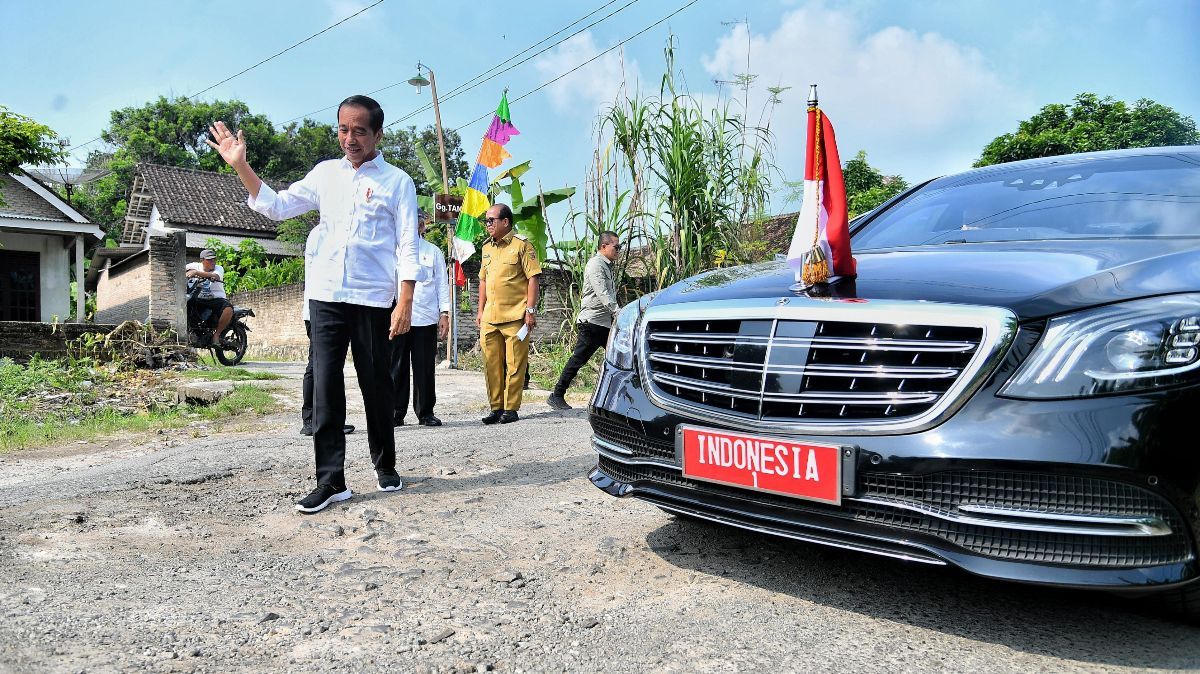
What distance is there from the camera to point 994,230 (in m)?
3.25

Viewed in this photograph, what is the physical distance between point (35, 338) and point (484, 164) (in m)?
6.54

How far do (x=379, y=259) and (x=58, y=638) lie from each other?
2.04m

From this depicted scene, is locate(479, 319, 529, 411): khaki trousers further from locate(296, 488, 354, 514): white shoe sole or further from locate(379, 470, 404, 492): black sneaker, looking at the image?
locate(296, 488, 354, 514): white shoe sole

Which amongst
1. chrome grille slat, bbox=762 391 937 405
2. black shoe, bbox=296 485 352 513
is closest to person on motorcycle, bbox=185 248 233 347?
black shoe, bbox=296 485 352 513

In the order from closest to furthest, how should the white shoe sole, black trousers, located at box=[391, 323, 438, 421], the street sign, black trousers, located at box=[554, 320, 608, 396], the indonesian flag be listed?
the indonesian flag, the white shoe sole, black trousers, located at box=[391, 323, 438, 421], black trousers, located at box=[554, 320, 608, 396], the street sign

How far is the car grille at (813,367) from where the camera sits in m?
2.21

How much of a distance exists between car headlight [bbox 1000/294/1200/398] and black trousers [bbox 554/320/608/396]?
5605mm

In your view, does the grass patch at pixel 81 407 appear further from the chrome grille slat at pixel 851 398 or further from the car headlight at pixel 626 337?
the chrome grille slat at pixel 851 398

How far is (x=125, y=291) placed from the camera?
17.0 metres

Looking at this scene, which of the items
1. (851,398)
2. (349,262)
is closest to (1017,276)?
(851,398)

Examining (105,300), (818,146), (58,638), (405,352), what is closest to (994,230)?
(818,146)

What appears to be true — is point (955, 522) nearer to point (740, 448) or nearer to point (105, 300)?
point (740, 448)

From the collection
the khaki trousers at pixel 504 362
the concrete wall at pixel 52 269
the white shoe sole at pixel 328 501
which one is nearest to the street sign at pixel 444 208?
the khaki trousers at pixel 504 362

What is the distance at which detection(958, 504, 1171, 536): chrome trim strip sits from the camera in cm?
197
